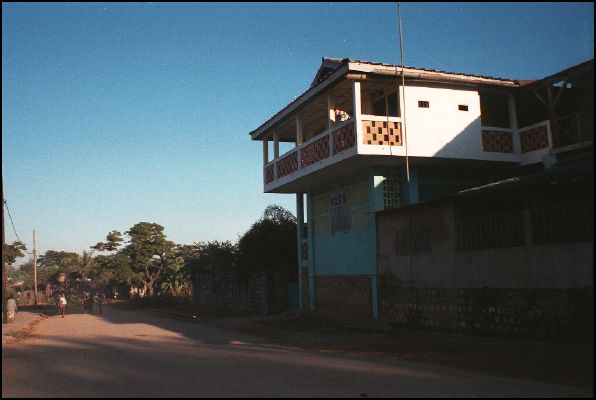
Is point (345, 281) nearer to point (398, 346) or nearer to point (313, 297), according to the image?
point (313, 297)

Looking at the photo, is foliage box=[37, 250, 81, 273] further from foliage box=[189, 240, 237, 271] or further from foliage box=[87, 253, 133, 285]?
foliage box=[189, 240, 237, 271]

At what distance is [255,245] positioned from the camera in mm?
25516

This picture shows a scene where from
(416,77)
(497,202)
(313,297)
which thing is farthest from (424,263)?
(313,297)

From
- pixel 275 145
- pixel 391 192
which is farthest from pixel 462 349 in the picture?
pixel 275 145

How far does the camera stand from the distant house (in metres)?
11.1

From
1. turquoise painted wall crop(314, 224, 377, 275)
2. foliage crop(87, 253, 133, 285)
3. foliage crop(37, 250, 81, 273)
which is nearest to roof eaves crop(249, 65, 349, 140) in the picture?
turquoise painted wall crop(314, 224, 377, 275)

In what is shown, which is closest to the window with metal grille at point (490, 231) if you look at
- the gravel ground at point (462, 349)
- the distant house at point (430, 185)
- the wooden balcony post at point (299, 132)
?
the distant house at point (430, 185)

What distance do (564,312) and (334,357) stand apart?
434cm

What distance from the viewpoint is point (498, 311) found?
11.4 m

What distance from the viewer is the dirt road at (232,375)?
6957mm

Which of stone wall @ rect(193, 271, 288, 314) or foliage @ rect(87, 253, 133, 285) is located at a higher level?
foliage @ rect(87, 253, 133, 285)

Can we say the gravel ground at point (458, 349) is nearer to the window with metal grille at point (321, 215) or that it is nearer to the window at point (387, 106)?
the window with metal grille at point (321, 215)

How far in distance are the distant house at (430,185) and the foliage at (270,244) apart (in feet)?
12.6

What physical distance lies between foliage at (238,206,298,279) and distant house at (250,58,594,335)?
3828 mm
